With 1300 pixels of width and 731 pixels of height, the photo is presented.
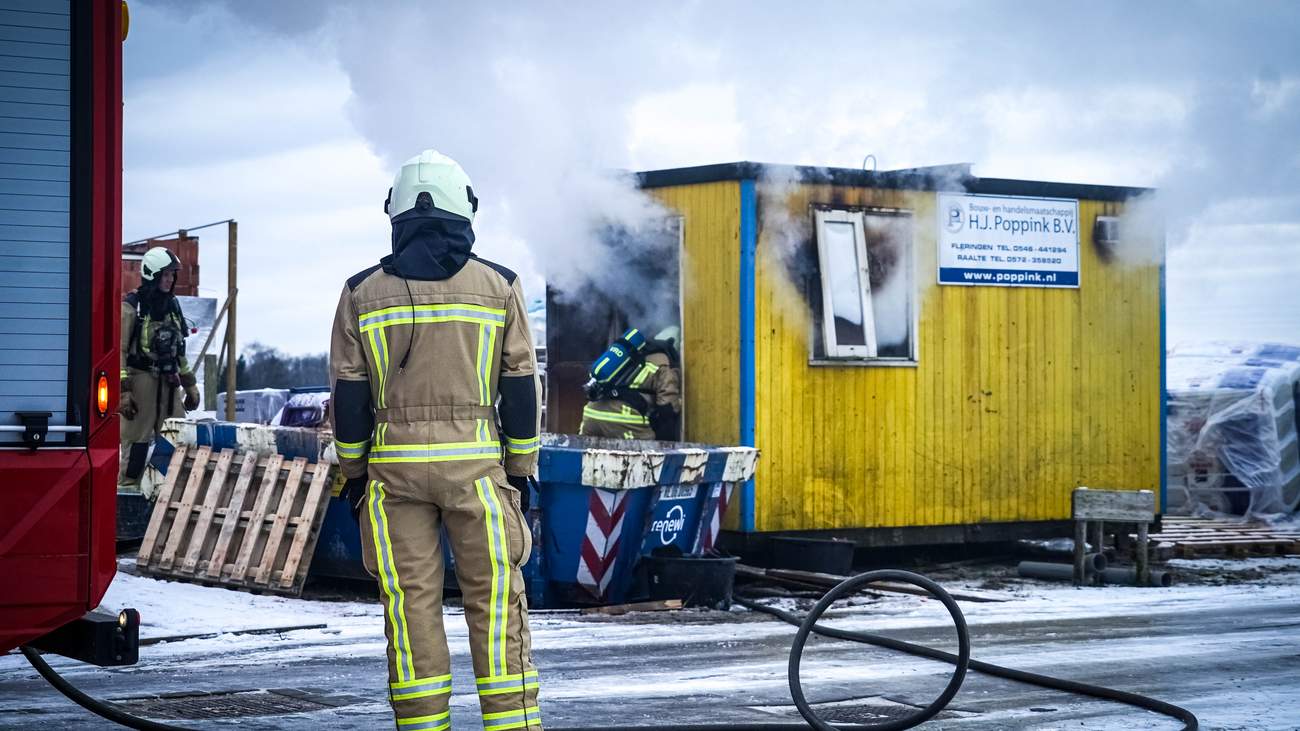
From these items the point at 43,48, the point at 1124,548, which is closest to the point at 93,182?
the point at 43,48

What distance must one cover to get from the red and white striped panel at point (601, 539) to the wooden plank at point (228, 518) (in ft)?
8.30

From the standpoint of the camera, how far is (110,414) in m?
4.58

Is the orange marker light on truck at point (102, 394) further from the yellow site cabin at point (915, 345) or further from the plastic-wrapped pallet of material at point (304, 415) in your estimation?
the plastic-wrapped pallet of material at point (304, 415)

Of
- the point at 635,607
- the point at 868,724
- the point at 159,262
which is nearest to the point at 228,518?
the point at 159,262

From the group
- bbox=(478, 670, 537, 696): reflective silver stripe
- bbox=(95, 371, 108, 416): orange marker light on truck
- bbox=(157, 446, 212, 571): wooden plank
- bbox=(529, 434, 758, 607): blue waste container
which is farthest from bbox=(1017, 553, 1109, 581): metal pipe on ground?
bbox=(95, 371, 108, 416): orange marker light on truck

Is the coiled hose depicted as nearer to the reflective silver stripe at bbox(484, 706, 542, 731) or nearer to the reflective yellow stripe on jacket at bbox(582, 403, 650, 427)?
the reflective silver stripe at bbox(484, 706, 542, 731)

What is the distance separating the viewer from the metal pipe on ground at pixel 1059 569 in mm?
12219

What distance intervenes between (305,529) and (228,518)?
0.75 metres

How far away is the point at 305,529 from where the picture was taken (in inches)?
396

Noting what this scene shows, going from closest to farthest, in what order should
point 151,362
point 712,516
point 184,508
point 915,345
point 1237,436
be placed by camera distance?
point 712,516 → point 184,508 → point 151,362 → point 915,345 → point 1237,436

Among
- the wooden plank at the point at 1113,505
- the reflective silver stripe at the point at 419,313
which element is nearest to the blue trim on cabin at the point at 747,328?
the wooden plank at the point at 1113,505

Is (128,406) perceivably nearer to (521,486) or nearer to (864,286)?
(864,286)

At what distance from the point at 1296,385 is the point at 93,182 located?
1639 centimetres

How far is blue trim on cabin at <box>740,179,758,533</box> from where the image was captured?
12039mm
